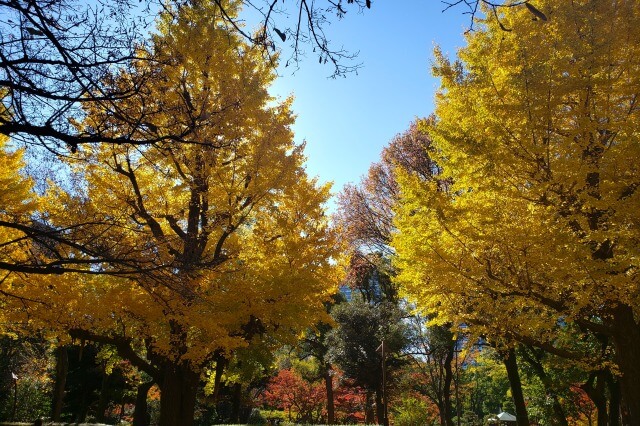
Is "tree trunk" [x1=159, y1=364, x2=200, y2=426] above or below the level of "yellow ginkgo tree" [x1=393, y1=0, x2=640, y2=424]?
below

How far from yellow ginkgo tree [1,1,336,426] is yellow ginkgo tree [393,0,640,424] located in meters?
2.80

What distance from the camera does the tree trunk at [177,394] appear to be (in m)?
8.59

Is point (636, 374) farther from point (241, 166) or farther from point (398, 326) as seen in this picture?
point (398, 326)

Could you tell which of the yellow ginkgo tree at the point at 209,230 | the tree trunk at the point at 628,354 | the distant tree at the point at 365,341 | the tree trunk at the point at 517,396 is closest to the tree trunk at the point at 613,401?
the tree trunk at the point at 517,396

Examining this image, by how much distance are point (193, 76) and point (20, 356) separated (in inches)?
932

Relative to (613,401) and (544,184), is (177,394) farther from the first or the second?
(613,401)

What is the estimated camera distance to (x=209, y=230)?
833 cm

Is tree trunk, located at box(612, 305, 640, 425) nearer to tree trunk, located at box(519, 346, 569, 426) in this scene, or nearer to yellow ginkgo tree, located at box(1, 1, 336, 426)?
yellow ginkgo tree, located at box(1, 1, 336, 426)

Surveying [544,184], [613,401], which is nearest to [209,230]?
[544,184]

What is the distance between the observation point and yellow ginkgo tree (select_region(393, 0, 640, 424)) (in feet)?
19.2

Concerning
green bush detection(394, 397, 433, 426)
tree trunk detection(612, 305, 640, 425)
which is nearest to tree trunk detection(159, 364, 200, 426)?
tree trunk detection(612, 305, 640, 425)

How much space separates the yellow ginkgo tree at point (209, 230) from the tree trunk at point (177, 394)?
22mm

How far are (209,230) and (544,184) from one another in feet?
19.6

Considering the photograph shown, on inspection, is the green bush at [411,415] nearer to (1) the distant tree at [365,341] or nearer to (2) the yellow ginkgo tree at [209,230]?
(1) the distant tree at [365,341]
